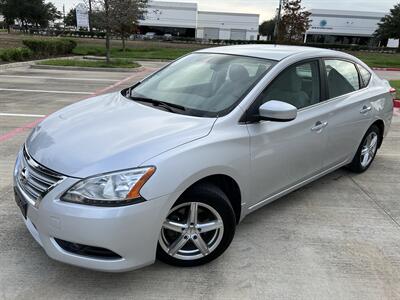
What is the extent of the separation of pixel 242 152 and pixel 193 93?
0.81 meters

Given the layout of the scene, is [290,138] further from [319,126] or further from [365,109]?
[365,109]

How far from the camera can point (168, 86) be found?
3.99m

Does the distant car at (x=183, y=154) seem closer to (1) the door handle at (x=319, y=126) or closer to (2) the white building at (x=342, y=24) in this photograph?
(1) the door handle at (x=319, y=126)

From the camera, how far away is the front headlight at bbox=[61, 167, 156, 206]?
2.56m

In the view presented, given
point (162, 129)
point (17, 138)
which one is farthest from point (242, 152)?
point (17, 138)

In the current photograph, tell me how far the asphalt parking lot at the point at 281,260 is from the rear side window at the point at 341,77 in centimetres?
114

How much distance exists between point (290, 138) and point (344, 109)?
1086 mm

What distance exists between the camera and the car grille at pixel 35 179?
8.78ft

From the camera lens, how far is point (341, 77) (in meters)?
4.58

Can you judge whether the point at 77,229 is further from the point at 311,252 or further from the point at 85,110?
the point at 311,252

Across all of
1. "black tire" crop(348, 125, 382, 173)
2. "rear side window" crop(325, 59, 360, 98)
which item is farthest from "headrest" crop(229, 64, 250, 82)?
"black tire" crop(348, 125, 382, 173)

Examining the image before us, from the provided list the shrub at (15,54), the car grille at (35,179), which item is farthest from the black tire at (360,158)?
the shrub at (15,54)

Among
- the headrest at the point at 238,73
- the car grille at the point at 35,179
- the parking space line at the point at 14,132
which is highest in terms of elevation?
the headrest at the point at 238,73

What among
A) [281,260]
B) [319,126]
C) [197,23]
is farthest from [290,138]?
[197,23]
